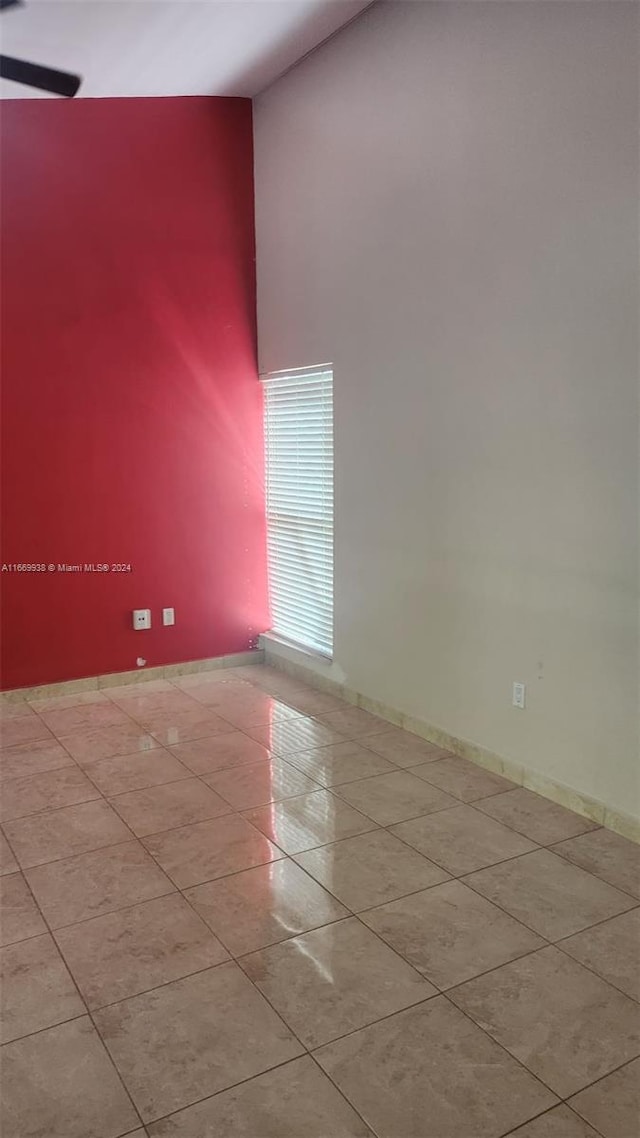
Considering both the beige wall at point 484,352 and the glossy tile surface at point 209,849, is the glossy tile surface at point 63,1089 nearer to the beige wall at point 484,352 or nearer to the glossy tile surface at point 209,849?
the glossy tile surface at point 209,849

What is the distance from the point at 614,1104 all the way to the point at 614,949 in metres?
0.56

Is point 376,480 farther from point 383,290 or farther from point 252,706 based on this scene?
point 252,706

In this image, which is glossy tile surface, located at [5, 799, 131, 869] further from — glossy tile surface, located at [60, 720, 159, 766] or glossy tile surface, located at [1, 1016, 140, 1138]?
glossy tile surface, located at [1, 1016, 140, 1138]

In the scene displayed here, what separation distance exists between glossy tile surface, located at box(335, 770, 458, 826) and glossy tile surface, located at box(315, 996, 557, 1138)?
3.49ft

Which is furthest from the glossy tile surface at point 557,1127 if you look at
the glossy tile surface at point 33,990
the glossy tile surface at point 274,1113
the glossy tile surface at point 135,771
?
the glossy tile surface at point 135,771

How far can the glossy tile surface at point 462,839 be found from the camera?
2.80m

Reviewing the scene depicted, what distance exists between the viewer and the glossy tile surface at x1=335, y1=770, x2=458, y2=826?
315 cm

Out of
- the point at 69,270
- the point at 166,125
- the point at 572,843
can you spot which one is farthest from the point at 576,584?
the point at 166,125

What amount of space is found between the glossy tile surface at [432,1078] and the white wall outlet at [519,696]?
4.73ft

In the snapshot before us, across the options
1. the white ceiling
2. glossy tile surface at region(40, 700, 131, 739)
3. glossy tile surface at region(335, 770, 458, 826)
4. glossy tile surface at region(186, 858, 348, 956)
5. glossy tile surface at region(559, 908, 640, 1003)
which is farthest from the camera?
glossy tile surface at region(40, 700, 131, 739)

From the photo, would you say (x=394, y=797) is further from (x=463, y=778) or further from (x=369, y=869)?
(x=369, y=869)

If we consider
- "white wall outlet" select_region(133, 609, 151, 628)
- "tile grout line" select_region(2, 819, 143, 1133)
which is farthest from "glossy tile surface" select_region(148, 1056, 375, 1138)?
"white wall outlet" select_region(133, 609, 151, 628)

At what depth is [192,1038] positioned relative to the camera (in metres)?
2.00

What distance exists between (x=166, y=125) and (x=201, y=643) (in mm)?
2860
